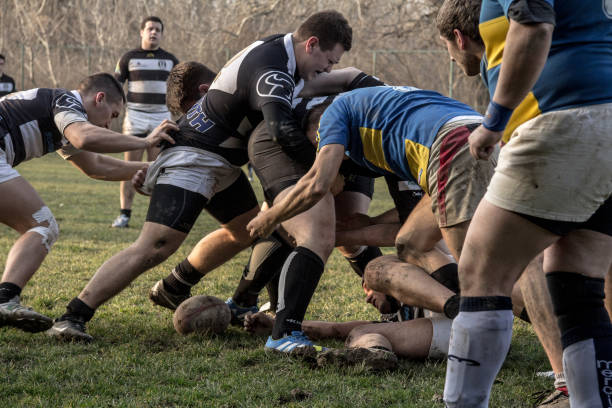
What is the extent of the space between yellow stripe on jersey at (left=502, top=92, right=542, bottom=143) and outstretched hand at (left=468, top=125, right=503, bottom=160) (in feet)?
0.45

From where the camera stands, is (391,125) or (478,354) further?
(391,125)

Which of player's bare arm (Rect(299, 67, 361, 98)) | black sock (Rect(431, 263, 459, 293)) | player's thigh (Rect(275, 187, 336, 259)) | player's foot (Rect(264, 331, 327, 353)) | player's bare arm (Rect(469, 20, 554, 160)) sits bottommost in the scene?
player's foot (Rect(264, 331, 327, 353))

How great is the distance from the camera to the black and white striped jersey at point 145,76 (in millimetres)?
9609

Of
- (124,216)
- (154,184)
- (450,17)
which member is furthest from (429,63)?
(450,17)

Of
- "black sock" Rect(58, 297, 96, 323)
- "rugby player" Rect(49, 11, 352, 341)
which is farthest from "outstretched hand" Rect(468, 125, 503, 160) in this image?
"black sock" Rect(58, 297, 96, 323)

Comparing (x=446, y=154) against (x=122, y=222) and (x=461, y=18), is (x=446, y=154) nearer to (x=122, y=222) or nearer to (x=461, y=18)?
(x=461, y=18)

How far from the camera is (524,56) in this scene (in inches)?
76.7

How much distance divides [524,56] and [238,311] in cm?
281

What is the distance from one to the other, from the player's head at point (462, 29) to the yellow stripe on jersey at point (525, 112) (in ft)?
1.36

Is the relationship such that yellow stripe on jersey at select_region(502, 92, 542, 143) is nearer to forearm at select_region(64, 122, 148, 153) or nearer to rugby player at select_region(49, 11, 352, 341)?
rugby player at select_region(49, 11, 352, 341)

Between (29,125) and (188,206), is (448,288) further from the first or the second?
(29,125)

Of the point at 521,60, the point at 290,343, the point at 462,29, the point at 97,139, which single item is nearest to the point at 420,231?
the point at 290,343

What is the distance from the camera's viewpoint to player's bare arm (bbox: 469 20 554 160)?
193 cm

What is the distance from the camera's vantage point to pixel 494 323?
87.0 inches
